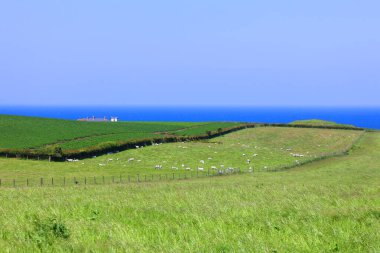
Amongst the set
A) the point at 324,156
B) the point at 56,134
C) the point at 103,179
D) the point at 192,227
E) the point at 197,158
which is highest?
the point at 192,227

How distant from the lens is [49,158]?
251 feet

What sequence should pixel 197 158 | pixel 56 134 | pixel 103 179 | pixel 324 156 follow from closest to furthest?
pixel 103 179
pixel 197 158
pixel 324 156
pixel 56 134

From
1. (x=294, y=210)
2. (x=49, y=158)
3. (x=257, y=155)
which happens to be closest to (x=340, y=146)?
(x=257, y=155)

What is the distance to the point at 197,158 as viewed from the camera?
8481 cm

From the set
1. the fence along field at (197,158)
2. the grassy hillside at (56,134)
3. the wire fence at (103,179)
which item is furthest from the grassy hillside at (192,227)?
the grassy hillside at (56,134)

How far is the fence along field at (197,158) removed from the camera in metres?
63.2

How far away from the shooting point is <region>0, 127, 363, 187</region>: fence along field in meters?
63.2

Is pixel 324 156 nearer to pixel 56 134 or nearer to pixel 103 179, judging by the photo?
pixel 103 179

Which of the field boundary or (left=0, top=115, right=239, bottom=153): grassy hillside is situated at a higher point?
(left=0, top=115, right=239, bottom=153): grassy hillside

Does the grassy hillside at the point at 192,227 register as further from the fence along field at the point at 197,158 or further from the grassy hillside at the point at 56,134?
the grassy hillside at the point at 56,134

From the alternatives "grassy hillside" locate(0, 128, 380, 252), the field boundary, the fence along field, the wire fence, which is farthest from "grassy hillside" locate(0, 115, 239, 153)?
"grassy hillside" locate(0, 128, 380, 252)

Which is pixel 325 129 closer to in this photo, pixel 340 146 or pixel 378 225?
pixel 340 146

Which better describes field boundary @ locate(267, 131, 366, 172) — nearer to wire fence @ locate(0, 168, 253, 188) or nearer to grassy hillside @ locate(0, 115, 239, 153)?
wire fence @ locate(0, 168, 253, 188)

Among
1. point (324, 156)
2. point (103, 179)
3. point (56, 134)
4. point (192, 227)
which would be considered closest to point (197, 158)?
point (324, 156)
